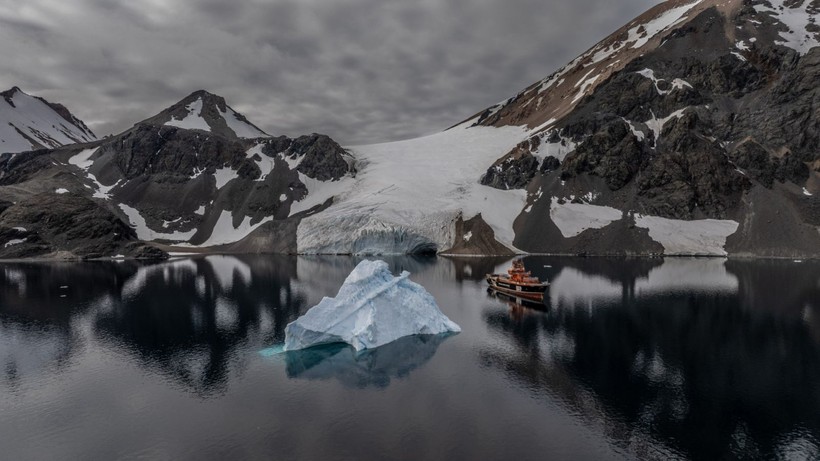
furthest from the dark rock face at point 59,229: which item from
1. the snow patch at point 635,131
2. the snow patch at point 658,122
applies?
the snow patch at point 658,122

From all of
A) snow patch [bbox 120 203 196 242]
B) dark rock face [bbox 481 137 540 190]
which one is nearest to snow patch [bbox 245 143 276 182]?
snow patch [bbox 120 203 196 242]

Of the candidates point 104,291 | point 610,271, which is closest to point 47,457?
point 104,291

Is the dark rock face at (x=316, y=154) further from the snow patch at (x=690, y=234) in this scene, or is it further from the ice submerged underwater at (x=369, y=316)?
the ice submerged underwater at (x=369, y=316)

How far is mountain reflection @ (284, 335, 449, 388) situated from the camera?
3541cm

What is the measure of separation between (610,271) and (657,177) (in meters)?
64.6

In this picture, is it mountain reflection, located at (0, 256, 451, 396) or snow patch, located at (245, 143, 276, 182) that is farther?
snow patch, located at (245, 143, 276, 182)

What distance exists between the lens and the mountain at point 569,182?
133 meters

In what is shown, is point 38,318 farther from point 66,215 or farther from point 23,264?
point 66,215

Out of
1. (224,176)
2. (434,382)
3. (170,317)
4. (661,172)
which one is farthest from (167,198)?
(434,382)

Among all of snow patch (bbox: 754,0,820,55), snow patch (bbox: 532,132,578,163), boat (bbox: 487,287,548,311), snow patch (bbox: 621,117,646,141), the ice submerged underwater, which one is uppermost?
snow patch (bbox: 754,0,820,55)

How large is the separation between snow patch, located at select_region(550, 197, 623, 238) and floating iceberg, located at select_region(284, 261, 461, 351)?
9968 cm

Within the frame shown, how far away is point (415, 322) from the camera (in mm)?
48094

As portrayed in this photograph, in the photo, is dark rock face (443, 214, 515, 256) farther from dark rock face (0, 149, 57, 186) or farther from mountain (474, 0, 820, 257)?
dark rock face (0, 149, 57, 186)

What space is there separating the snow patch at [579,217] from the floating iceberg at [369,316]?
99677mm
